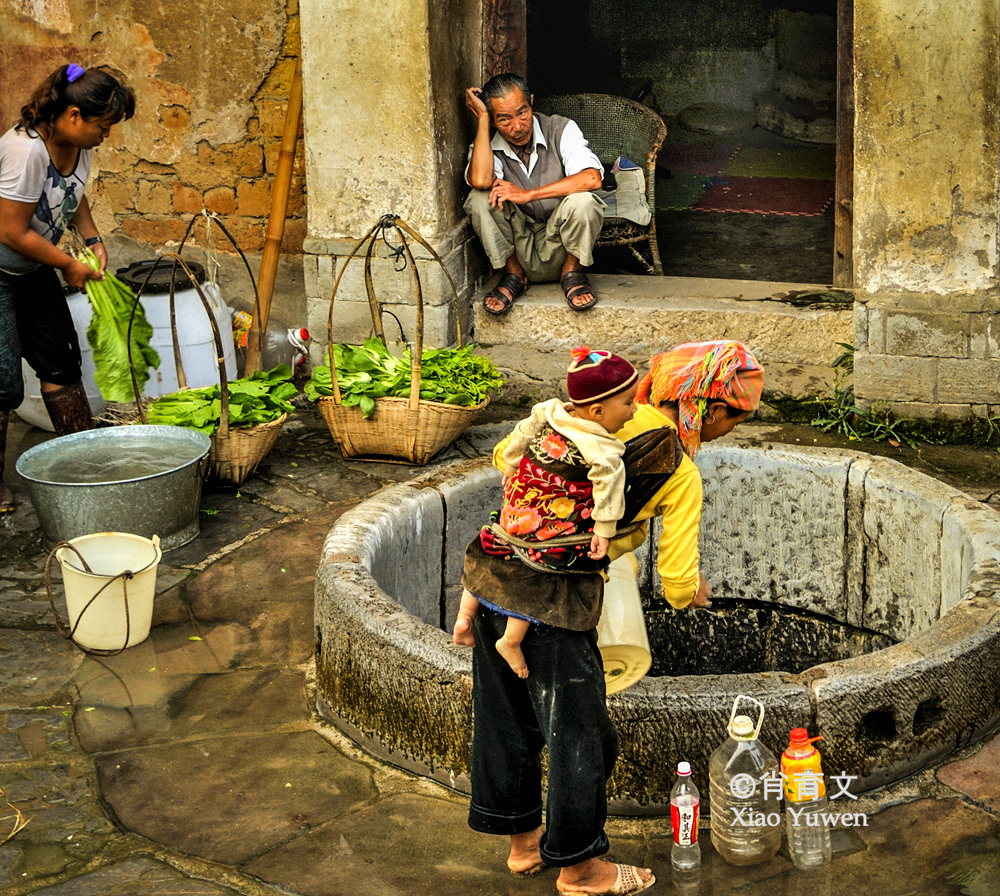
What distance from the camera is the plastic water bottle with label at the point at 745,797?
3.32 metres

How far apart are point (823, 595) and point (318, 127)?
3.64 m

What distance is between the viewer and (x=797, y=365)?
6754mm

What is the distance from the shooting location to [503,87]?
→ 683 cm

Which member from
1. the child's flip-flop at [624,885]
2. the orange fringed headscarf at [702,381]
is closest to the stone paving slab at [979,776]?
the child's flip-flop at [624,885]

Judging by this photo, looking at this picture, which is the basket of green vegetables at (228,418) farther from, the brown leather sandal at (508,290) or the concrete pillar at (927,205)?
the concrete pillar at (927,205)

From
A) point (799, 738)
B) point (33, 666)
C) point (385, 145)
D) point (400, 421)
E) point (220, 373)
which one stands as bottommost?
point (33, 666)

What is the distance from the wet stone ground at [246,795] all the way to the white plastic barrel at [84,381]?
5.64 ft

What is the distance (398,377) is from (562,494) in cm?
328

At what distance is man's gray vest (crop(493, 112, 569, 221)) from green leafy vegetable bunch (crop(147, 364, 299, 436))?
1806mm

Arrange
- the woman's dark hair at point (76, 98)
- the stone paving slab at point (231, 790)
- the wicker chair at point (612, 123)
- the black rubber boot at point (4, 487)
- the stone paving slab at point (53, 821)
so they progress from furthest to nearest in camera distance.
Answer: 1. the wicker chair at point (612, 123)
2. the black rubber boot at point (4, 487)
3. the woman's dark hair at point (76, 98)
4. the stone paving slab at point (231, 790)
5. the stone paving slab at point (53, 821)

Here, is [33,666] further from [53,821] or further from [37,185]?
[37,185]

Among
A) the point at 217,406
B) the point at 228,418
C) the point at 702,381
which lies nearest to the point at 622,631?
the point at 702,381

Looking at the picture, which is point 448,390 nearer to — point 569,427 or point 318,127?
point 318,127

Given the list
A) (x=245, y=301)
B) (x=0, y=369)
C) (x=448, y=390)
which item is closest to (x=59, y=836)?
(x=0, y=369)
